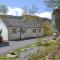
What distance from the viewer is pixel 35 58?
6.33 metres

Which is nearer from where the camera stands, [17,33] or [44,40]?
[44,40]

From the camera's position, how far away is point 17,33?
17359 mm

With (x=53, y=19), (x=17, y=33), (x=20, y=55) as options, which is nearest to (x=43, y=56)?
(x=20, y=55)

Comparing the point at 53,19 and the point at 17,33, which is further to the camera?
the point at 17,33

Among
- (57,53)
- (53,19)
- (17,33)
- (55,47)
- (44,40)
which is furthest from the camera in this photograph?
(17,33)

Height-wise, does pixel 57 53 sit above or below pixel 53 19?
below

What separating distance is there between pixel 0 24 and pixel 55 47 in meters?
12.0

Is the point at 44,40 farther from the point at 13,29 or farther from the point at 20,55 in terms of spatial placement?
the point at 13,29

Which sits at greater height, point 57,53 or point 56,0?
point 56,0

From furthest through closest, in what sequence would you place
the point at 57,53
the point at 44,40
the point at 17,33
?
the point at 17,33
the point at 44,40
the point at 57,53

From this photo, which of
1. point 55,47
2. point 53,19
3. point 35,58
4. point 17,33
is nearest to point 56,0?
point 55,47

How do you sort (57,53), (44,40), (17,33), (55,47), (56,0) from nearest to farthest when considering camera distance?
(57,53) < (55,47) < (56,0) < (44,40) < (17,33)

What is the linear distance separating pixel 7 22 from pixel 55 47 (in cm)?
1186

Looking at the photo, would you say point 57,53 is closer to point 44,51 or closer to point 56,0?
point 44,51
